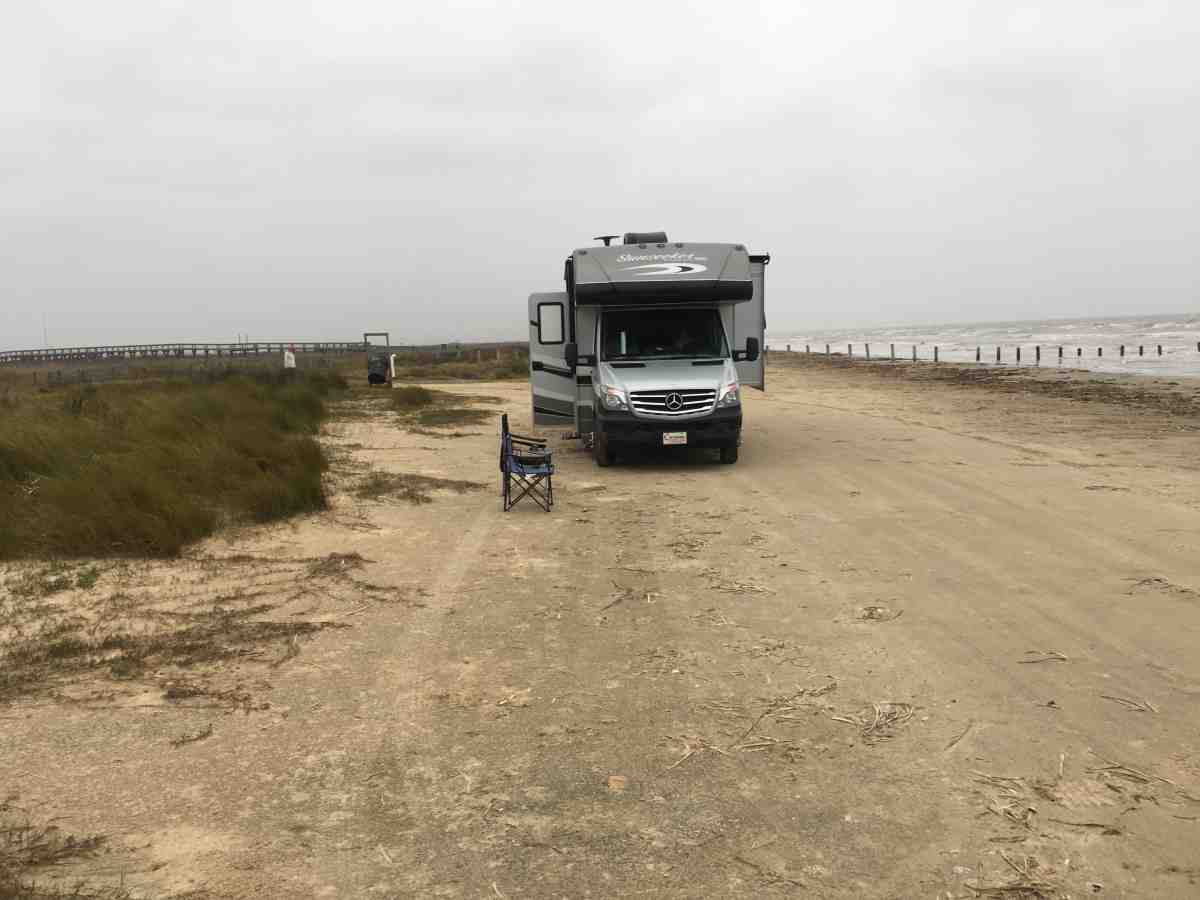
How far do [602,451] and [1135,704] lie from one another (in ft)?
28.1

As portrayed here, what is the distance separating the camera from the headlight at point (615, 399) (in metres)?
11.9

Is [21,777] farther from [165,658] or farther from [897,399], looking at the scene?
[897,399]

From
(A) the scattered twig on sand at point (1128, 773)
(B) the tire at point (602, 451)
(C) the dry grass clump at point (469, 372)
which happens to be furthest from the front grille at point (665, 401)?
(C) the dry grass clump at point (469, 372)

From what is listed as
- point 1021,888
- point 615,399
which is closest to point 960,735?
point 1021,888

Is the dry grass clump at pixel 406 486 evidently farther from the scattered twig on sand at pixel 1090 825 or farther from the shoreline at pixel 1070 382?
the shoreline at pixel 1070 382

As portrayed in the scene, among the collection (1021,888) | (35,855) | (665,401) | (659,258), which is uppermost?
(659,258)

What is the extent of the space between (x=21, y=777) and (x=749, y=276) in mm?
10661

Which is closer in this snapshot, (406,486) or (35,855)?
(35,855)

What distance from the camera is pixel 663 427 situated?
1186 cm

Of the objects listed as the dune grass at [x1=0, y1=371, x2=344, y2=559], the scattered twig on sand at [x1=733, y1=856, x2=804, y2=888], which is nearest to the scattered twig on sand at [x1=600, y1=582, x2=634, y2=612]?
the scattered twig on sand at [x1=733, y1=856, x2=804, y2=888]

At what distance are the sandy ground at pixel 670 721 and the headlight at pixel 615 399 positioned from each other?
345 cm

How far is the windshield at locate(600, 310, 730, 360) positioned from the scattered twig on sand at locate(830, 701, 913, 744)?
28.6 ft

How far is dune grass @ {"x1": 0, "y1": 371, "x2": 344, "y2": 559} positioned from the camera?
7688mm

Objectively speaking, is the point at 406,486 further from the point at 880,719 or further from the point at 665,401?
the point at 880,719
